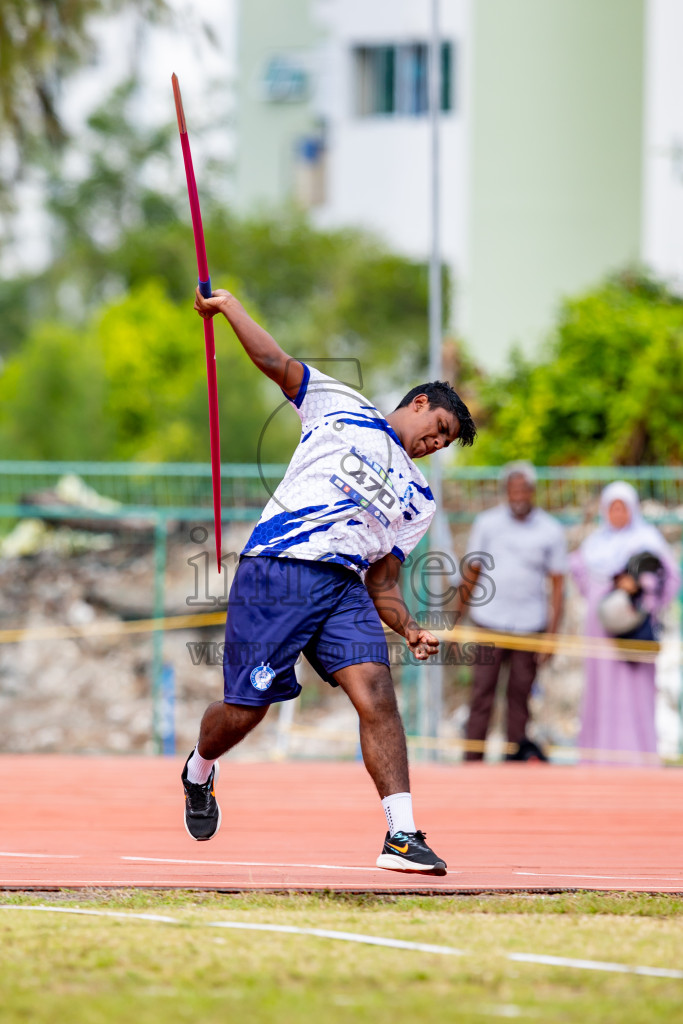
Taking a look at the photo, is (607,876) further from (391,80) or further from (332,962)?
(391,80)

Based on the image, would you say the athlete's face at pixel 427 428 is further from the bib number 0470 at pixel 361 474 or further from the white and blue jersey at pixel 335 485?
the bib number 0470 at pixel 361 474

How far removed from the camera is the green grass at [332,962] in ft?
9.62

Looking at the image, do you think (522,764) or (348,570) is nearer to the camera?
(348,570)

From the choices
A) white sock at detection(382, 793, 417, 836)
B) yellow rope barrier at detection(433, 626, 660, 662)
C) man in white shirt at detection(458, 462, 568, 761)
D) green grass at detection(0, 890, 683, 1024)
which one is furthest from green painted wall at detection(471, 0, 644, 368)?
green grass at detection(0, 890, 683, 1024)

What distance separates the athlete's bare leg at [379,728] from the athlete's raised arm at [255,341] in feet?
3.08

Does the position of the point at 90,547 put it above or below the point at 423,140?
below

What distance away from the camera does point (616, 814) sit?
6895 millimetres

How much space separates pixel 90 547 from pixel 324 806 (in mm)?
7741

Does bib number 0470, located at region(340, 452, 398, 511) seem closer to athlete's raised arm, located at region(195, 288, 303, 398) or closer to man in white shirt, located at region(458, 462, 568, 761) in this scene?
athlete's raised arm, located at region(195, 288, 303, 398)

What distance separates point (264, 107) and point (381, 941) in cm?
3118

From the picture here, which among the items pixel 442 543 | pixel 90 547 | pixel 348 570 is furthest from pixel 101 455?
pixel 348 570

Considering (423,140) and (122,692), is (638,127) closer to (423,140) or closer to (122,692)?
(423,140)

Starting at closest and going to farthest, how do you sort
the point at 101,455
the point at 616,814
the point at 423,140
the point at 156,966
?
the point at 156,966
the point at 616,814
the point at 101,455
the point at 423,140

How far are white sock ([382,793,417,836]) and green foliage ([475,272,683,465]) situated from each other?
10020 mm
